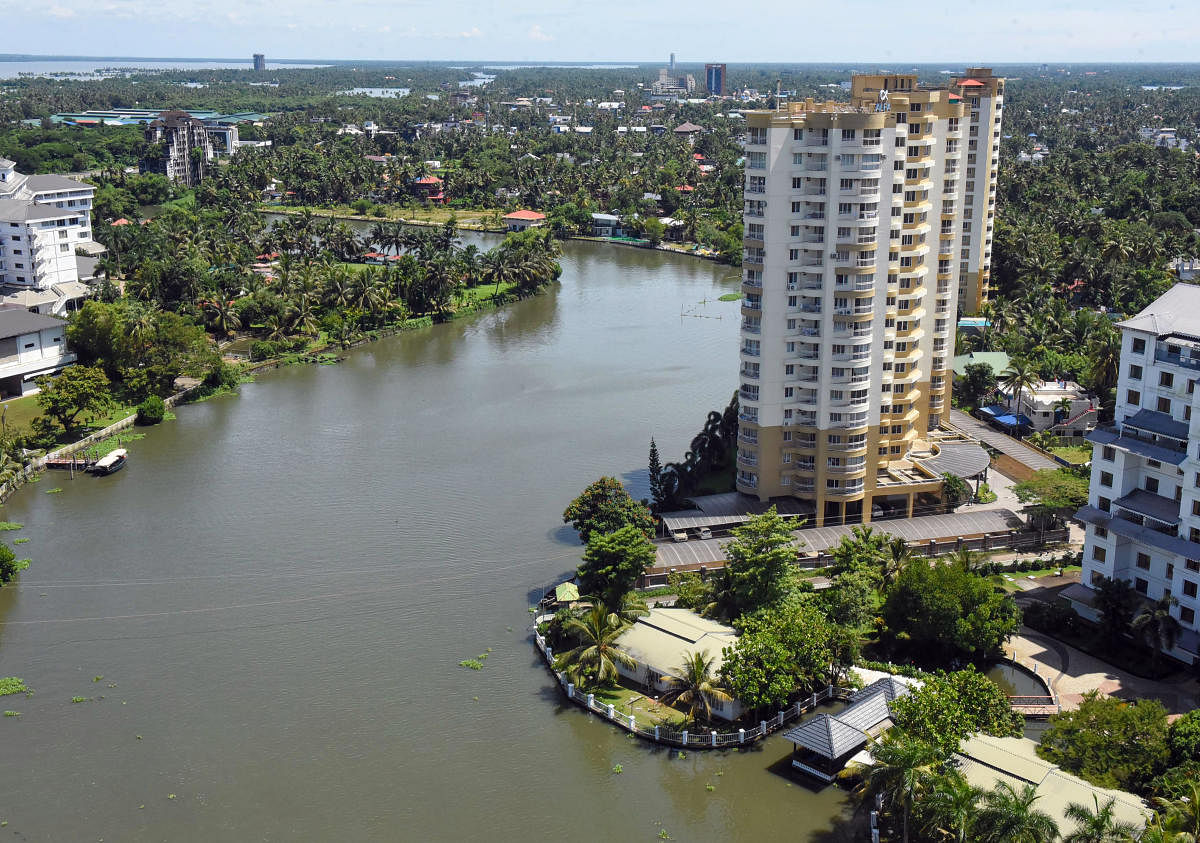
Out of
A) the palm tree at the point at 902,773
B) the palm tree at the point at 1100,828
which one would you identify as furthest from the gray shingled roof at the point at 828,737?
the palm tree at the point at 1100,828

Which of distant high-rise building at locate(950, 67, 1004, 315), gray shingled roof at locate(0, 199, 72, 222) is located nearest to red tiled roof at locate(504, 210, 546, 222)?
gray shingled roof at locate(0, 199, 72, 222)

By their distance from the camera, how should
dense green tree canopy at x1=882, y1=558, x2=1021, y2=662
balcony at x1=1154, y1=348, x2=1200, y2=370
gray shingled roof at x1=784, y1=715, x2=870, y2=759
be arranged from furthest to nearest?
balcony at x1=1154, y1=348, x2=1200, y2=370 → dense green tree canopy at x1=882, y1=558, x2=1021, y2=662 → gray shingled roof at x1=784, y1=715, x2=870, y2=759

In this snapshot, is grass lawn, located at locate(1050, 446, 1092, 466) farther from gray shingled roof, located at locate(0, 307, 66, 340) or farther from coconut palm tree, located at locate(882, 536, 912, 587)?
gray shingled roof, located at locate(0, 307, 66, 340)

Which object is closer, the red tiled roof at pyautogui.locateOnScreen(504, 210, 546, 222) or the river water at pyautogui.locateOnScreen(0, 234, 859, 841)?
the river water at pyautogui.locateOnScreen(0, 234, 859, 841)

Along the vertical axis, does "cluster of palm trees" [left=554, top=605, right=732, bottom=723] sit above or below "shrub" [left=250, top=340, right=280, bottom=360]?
below

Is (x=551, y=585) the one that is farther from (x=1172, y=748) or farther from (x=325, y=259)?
(x=325, y=259)

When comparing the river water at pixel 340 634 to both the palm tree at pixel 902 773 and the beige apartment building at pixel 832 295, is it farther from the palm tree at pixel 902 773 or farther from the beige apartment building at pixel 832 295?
the beige apartment building at pixel 832 295
